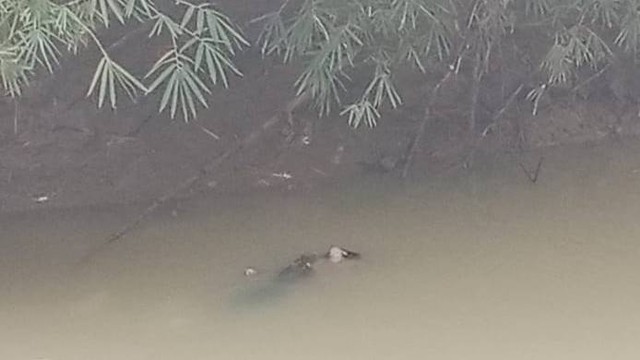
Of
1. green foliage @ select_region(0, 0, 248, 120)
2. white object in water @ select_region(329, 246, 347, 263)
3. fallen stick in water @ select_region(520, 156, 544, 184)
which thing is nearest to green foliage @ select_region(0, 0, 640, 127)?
green foliage @ select_region(0, 0, 248, 120)

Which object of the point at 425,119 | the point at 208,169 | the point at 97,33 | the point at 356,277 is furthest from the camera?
the point at 425,119

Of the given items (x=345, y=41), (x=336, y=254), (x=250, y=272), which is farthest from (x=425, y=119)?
(x=250, y=272)

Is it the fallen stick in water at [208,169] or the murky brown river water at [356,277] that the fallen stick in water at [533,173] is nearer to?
the murky brown river water at [356,277]

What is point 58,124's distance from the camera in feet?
11.2

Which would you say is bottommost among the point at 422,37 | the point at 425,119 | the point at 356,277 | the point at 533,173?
the point at 356,277

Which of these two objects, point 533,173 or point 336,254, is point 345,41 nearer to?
point 336,254

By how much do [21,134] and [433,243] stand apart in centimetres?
125

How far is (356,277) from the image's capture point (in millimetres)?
2877

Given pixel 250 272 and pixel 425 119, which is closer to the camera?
pixel 250 272

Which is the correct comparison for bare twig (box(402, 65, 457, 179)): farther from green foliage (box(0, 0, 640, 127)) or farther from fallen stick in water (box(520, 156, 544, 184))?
fallen stick in water (box(520, 156, 544, 184))

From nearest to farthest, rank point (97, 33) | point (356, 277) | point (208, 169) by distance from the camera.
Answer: point (356, 277), point (97, 33), point (208, 169)

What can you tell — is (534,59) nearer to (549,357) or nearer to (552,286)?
(552,286)

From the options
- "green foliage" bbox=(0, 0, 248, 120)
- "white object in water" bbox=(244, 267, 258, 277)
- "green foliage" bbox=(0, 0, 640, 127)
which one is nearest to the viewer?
"green foliage" bbox=(0, 0, 248, 120)

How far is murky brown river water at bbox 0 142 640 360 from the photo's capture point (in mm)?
2656
